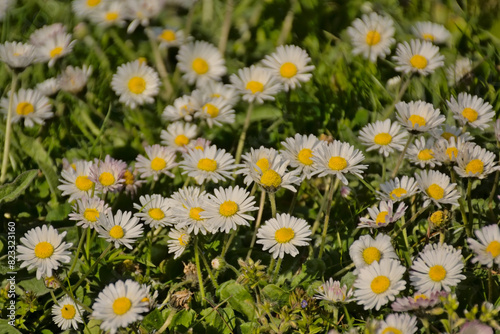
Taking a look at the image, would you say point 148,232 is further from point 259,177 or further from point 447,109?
point 447,109

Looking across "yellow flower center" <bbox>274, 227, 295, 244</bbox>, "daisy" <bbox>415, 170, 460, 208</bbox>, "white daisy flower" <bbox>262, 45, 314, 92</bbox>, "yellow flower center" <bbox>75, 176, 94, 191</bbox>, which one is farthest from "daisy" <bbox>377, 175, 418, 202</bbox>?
"yellow flower center" <bbox>75, 176, 94, 191</bbox>

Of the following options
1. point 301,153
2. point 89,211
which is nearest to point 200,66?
point 301,153

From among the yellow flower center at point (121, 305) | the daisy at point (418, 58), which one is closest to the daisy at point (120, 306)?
the yellow flower center at point (121, 305)

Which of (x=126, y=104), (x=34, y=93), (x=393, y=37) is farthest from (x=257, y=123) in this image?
(x=34, y=93)

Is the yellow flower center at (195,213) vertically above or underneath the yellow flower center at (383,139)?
underneath

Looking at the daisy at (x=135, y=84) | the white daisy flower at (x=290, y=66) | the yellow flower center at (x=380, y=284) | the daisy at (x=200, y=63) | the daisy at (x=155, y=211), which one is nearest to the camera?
the yellow flower center at (x=380, y=284)

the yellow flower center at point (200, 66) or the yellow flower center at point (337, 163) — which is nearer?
the yellow flower center at point (337, 163)

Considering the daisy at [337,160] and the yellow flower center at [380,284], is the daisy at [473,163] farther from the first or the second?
the yellow flower center at [380,284]

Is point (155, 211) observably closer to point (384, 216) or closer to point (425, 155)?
point (384, 216)
